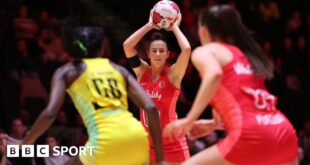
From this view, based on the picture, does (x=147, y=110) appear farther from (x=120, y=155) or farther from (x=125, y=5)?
(x=125, y=5)

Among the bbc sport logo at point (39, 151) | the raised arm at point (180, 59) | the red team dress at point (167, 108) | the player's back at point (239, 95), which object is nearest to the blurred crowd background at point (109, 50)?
the bbc sport logo at point (39, 151)

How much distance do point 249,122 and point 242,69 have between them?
1.36ft

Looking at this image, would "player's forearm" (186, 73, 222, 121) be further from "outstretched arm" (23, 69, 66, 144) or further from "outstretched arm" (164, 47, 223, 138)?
"outstretched arm" (23, 69, 66, 144)

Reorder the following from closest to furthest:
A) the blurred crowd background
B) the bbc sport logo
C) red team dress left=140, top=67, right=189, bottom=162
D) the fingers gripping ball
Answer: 1. red team dress left=140, top=67, right=189, bottom=162
2. the fingers gripping ball
3. the bbc sport logo
4. the blurred crowd background

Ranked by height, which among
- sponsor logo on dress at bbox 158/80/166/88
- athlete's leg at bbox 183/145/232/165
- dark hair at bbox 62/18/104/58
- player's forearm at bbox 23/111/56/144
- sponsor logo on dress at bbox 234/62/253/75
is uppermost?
dark hair at bbox 62/18/104/58

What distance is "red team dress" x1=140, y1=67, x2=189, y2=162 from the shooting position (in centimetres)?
791

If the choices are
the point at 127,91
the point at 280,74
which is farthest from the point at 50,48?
the point at 127,91

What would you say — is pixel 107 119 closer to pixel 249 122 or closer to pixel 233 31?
pixel 249 122

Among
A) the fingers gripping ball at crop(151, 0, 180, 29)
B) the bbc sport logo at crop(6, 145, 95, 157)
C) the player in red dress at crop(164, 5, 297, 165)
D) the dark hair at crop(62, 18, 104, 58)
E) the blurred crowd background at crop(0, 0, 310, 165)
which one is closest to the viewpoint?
the player in red dress at crop(164, 5, 297, 165)

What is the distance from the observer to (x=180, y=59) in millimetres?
7996

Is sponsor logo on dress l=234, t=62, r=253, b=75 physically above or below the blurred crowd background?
above

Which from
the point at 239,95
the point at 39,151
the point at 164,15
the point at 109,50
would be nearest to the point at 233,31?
the point at 239,95

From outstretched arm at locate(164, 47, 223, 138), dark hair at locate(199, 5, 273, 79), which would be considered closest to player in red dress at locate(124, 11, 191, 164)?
dark hair at locate(199, 5, 273, 79)

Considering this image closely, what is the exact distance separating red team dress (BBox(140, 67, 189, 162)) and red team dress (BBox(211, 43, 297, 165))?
217 cm
